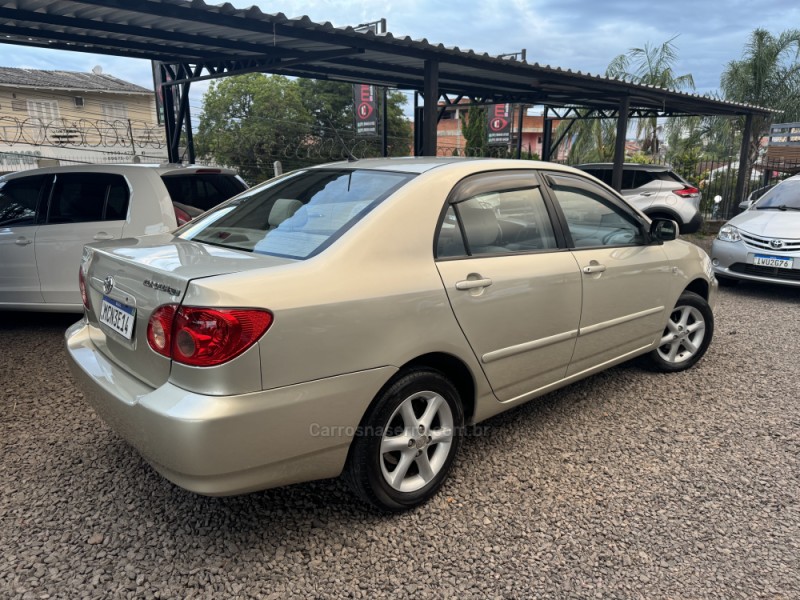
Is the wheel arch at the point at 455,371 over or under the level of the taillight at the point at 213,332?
under

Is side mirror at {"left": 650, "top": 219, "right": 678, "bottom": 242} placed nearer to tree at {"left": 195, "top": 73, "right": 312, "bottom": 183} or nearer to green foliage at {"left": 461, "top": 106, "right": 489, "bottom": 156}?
tree at {"left": 195, "top": 73, "right": 312, "bottom": 183}

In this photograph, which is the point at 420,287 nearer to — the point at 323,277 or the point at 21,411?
the point at 323,277

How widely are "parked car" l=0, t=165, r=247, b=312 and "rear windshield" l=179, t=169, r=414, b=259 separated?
1.89m

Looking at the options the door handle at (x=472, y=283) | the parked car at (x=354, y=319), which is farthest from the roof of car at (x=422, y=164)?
the door handle at (x=472, y=283)

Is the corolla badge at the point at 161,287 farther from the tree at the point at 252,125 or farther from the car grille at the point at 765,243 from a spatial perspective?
the tree at the point at 252,125

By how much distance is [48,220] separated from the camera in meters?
4.91

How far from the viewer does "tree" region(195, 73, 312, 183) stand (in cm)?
1833

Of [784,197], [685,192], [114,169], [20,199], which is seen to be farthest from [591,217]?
[685,192]

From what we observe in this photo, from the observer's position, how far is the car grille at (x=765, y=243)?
21.8 feet

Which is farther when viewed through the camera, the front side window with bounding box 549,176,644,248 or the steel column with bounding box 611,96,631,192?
the steel column with bounding box 611,96,631,192

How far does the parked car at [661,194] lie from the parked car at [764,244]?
297 centimetres

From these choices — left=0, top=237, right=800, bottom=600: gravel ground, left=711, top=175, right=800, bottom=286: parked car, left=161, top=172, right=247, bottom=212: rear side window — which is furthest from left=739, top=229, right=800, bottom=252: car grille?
left=161, top=172, right=247, bottom=212: rear side window

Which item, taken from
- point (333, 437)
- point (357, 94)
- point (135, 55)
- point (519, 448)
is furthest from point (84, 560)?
point (357, 94)

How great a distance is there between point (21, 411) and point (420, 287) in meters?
2.82
